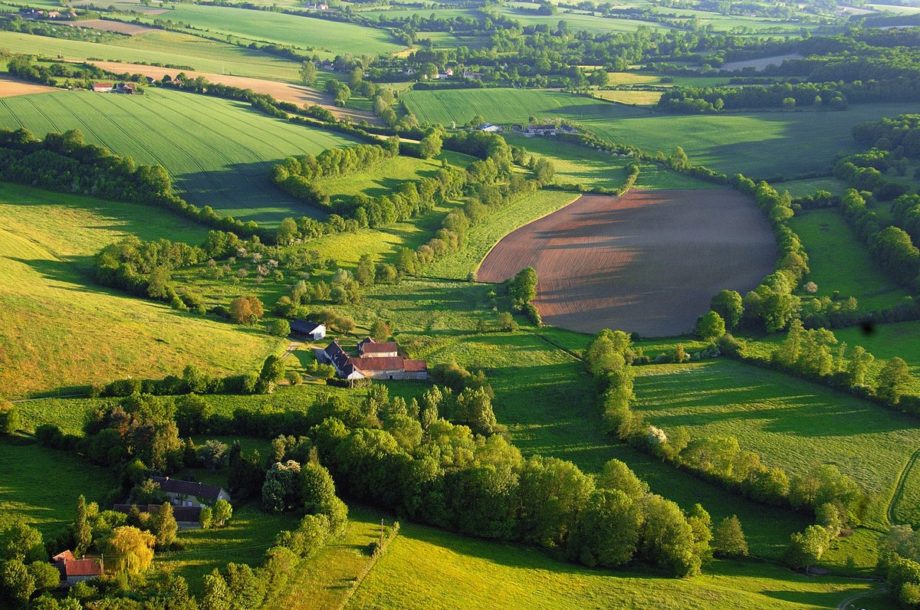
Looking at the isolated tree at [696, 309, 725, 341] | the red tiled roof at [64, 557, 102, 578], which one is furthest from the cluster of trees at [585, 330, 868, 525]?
the red tiled roof at [64, 557, 102, 578]

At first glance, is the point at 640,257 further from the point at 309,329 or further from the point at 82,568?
the point at 82,568

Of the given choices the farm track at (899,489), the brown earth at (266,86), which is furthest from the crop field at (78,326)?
the brown earth at (266,86)

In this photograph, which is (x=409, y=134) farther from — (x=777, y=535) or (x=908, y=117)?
(x=777, y=535)

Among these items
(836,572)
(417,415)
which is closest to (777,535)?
(836,572)

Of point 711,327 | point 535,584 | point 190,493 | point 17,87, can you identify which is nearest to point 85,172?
point 17,87

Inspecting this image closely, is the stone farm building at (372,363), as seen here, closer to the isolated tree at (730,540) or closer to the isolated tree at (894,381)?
the isolated tree at (730,540)

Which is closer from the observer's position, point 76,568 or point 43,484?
point 76,568
